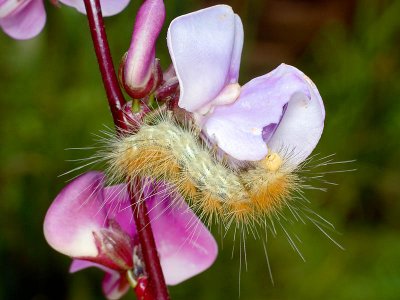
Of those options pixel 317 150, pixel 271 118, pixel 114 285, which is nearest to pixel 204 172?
pixel 271 118

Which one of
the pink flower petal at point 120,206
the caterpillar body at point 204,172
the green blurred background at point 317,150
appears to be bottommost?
the green blurred background at point 317,150

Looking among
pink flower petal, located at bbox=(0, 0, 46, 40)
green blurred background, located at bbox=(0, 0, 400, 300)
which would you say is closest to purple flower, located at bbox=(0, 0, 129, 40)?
pink flower petal, located at bbox=(0, 0, 46, 40)

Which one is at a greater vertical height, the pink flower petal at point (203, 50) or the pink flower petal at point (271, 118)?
the pink flower petal at point (203, 50)

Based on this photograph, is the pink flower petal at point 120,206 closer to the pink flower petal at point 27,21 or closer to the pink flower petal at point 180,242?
the pink flower petal at point 180,242

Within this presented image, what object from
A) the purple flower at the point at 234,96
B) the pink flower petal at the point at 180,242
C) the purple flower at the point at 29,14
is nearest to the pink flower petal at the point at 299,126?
the purple flower at the point at 234,96

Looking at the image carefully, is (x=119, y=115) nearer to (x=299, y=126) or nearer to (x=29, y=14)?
(x=299, y=126)

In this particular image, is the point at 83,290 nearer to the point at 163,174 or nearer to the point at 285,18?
the point at 163,174
